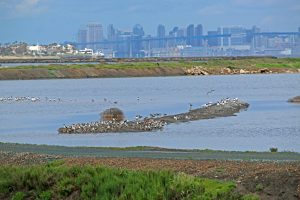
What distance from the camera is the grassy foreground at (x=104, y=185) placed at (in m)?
14.5

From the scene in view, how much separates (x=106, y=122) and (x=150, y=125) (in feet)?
11.3

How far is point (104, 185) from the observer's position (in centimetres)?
Answer: 1547

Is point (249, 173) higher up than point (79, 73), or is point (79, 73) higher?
point (249, 173)

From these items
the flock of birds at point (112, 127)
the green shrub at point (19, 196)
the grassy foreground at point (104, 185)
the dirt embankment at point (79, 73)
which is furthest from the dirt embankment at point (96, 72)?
the green shrub at point (19, 196)

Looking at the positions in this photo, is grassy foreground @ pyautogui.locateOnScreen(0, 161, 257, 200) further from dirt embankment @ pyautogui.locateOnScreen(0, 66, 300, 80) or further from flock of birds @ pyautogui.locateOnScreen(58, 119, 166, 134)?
dirt embankment @ pyautogui.locateOnScreen(0, 66, 300, 80)

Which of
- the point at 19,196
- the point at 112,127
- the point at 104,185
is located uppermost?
the point at 104,185

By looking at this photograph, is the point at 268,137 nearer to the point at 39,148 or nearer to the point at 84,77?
the point at 39,148

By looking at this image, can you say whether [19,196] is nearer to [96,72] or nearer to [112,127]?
[112,127]

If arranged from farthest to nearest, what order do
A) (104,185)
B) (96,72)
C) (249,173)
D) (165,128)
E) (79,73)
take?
(79,73) < (96,72) < (165,128) < (249,173) < (104,185)

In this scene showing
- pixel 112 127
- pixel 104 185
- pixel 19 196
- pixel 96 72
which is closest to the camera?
pixel 104 185

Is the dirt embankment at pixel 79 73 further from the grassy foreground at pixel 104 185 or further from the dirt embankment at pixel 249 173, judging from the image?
the grassy foreground at pixel 104 185

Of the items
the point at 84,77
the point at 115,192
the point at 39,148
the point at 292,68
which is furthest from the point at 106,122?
the point at 292,68

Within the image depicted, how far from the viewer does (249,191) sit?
14.7 m

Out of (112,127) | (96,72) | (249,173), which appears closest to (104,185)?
(249,173)
